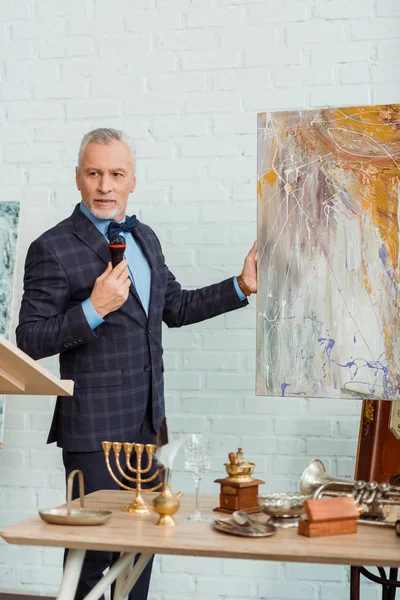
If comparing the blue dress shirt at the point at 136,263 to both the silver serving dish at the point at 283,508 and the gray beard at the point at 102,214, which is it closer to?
the gray beard at the point at 102,214

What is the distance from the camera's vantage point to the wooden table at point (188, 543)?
1527mm

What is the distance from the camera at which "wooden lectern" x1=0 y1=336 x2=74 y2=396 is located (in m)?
1.59

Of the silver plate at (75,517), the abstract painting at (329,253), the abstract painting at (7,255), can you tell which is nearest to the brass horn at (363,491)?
the silver plate at (75,517)

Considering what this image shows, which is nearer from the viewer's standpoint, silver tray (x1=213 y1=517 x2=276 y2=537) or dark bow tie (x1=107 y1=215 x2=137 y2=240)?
silver tray (x1=213 y1=517 x2=276 y2=537)

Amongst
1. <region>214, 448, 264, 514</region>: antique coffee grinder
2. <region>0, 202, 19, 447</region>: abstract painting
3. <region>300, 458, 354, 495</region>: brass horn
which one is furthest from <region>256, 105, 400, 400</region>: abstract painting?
<region>0, 202, 19, 447</region>: abstract painting

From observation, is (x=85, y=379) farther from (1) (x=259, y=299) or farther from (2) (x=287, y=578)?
(2) (x=287, y=578)

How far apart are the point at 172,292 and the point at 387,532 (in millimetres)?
1407

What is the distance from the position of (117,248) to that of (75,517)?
3.29 feet

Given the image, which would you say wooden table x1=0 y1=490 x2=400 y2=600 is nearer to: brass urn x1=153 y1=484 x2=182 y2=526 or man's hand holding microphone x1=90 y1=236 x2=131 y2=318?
brass urn x1=153 y1=484 x2=182 y2=526

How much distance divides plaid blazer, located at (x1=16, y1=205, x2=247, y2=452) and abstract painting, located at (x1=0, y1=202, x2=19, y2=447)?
0.76m

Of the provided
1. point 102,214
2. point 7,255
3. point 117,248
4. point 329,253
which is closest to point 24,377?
point 117,248

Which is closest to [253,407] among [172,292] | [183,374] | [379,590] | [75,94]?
[183,374]

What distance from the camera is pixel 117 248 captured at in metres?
2.53

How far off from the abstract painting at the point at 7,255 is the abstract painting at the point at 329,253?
1.24m
